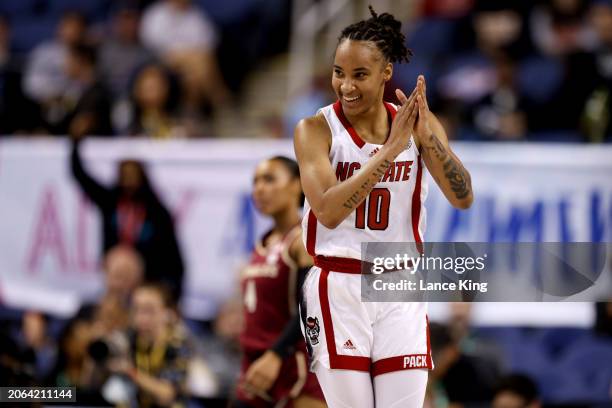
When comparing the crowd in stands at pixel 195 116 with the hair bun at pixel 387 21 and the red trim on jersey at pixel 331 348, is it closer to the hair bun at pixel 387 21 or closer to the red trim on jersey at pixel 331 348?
the red trim on jersey at pixel 331 348

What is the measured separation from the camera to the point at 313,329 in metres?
5.16

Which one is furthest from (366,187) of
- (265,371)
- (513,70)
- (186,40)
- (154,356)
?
(186,40)

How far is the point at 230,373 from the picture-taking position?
8953 mm

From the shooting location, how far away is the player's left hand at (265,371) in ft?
20.4

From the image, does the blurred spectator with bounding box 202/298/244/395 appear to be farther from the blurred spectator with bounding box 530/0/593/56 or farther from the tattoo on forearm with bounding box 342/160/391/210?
the blurred spectator with bounding box 530/0/593/56

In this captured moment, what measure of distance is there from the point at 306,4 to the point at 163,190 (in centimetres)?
385

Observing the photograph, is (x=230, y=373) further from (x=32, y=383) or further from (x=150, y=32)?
(x=150, y=32)

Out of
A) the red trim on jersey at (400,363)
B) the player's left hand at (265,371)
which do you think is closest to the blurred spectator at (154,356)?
the player's left hand at (265,371)

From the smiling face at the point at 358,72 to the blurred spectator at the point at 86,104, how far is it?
5.91 meters

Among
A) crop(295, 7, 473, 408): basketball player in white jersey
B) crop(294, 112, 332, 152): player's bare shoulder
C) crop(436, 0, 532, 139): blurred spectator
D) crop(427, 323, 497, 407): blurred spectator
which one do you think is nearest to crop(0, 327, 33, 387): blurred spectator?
crop(295, 7, 473, 408): basketball player in white jersey

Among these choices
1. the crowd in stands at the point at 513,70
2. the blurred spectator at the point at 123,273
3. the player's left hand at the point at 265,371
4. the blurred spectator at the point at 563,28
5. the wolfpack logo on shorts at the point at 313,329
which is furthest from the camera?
the blurred spectator at the point at 563,28

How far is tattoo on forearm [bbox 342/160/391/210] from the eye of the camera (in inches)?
188

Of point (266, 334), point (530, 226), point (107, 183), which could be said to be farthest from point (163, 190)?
point (266, 334)
